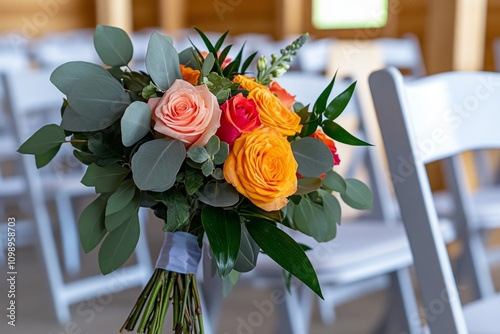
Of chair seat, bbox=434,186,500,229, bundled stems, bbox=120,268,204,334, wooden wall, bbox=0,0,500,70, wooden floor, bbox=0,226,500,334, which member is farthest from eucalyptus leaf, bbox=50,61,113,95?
wooden wall, bbox=0,0,500,70

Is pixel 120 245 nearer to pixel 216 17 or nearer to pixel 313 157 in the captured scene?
pixel 313 157

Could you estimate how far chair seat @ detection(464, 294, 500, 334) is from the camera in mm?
1262

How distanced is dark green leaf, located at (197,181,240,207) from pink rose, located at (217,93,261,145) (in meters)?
0.05

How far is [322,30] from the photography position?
28.5 ft

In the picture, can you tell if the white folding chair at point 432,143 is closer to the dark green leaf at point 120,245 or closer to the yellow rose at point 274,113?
the yellow rose at point 274,113

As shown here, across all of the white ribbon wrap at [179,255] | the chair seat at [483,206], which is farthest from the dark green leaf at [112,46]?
the chair seat at [483,206]

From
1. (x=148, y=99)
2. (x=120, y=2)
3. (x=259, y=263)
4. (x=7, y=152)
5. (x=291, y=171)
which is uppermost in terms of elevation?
(x=120, y=2)

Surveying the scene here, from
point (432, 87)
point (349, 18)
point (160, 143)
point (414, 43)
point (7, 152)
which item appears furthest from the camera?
point (349, 18)

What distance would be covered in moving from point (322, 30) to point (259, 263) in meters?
7.10

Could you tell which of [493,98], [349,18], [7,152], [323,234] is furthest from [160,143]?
[349,18]

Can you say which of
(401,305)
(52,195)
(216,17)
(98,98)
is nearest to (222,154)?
(98,98)

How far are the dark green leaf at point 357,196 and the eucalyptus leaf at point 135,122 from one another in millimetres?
280

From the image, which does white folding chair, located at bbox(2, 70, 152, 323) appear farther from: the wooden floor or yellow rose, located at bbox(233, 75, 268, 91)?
yellow rose, located at bbox(233, 75, 268, 91)

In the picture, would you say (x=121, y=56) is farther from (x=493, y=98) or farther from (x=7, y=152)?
(x=7, y=152)
